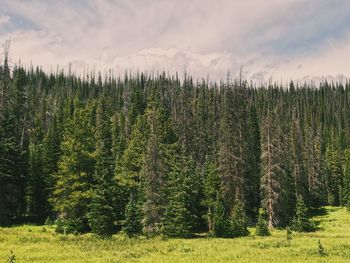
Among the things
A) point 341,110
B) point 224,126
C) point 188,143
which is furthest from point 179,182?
point 341,110

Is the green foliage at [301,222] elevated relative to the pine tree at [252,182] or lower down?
lower down

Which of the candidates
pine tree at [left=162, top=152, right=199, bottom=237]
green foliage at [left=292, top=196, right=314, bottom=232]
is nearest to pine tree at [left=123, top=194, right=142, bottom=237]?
pine tree at [left=162, top=152, right=199, bottom=237]

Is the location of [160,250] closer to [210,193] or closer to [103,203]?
[103,203]

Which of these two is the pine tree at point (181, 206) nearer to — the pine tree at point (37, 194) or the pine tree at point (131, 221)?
the pine tree at point (131, 221)

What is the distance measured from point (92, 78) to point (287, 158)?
142499mm

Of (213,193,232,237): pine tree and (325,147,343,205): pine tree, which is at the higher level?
(325,147,343,205): pine tree

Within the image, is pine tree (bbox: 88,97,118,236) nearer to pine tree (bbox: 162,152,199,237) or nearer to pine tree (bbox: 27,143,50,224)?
pine tree (bbox: 162,152,199,237)

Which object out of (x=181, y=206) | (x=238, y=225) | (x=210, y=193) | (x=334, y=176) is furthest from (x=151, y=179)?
(x=334, y=176)

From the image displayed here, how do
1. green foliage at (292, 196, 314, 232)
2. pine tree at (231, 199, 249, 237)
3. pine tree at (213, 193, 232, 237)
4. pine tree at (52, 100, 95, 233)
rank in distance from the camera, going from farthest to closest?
green foliage at (292, 196, 314, 232)
pine tree at (52, 100, 95, 233)
pine tree at (231, 199, 249, 237)
pine tree at (213, 193, 232, 237)

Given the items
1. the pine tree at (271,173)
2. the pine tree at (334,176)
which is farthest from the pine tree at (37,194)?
the pine tree at (334,176)

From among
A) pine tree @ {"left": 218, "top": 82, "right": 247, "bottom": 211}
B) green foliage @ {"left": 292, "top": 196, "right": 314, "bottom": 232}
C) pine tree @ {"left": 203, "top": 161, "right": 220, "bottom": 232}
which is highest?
pine tree @ {"left": 218, "top": 82, "right": 247, "bottom": 211}

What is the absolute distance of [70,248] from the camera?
32812 mm

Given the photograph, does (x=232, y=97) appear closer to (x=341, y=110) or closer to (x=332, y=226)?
(x=332, y=226)

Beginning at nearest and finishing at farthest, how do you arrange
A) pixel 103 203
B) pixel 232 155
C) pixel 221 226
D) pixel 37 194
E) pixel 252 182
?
pixel 103 203 → pixel 221 226 → pixel 37 194 → pixel 232 155 → pixel 252 182
